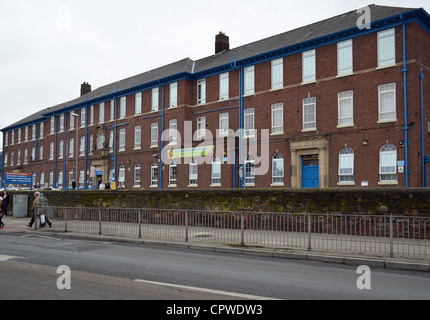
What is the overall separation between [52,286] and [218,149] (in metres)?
24.2

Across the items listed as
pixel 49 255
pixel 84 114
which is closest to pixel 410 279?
pixel 49 255

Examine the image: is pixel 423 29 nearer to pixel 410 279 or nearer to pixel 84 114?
pixel 410 279

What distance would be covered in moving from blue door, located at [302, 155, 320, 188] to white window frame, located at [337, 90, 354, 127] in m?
3.02

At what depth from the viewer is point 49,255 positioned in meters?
10.2

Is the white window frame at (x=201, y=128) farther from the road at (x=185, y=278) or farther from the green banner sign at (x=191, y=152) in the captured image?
the road at (x=185, y=278)

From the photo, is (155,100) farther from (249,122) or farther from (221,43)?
(249,122)

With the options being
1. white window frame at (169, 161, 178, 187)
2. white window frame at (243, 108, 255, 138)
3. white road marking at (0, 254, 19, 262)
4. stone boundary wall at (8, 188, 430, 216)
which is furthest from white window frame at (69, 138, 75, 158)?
white road marking at (0, 254, 19, 262)

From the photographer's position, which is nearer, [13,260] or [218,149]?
[13,260]

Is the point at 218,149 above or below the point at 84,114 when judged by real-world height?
below

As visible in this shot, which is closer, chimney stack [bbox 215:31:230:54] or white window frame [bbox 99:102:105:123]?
chimney stack [bbox 215:31:230:54]

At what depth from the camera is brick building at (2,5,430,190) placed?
21.4 metres

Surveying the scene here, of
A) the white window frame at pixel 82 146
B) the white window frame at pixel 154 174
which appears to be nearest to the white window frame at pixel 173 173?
the white window frame at pixel 154 174

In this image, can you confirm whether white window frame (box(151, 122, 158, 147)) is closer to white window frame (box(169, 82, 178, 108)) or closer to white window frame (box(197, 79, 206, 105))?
white window frame (box(169, 82, 178, 108))

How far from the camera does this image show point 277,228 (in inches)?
444
